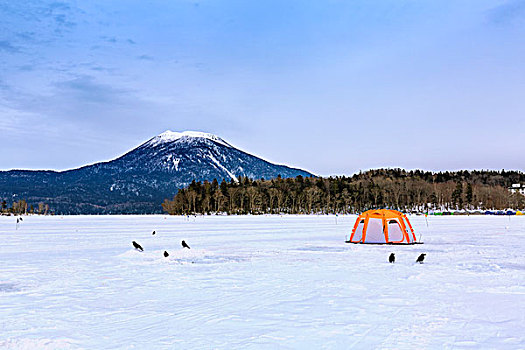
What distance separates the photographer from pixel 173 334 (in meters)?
6.70

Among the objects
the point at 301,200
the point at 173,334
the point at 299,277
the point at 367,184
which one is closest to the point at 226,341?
the point at 173,334

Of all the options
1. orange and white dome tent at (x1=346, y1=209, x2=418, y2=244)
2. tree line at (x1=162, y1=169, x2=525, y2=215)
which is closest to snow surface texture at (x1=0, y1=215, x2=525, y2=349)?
orange and white dome tent at (x1=346, y1=209, x2=418, y2=244)

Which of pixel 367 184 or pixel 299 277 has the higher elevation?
pixel 367 184

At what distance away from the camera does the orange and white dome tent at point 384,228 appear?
23.3 m

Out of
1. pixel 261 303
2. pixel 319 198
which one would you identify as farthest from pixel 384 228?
pixel 319 198

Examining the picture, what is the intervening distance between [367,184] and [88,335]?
155 m

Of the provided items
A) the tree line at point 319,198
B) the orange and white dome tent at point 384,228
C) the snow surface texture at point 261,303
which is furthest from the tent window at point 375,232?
the tree line at point 319,198

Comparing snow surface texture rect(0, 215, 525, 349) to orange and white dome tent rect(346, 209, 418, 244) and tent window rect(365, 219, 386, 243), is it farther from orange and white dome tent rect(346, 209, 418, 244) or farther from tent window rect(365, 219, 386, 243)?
tent window rect(365, 219, 386, 243)

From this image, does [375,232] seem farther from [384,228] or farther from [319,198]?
[319,198]

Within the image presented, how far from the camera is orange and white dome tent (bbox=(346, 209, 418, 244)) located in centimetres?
2328

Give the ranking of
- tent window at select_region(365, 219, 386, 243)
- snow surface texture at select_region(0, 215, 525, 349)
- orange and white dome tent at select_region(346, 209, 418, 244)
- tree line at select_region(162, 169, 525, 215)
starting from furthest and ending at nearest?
tree line at select_region(162, 169, 525, 215), tent window at select_region(365, 219, 386, 243), orange and white dome tent at select_region(346, 209, 418, 244), snow surface texture at select_region(0, 215, 525, 349)

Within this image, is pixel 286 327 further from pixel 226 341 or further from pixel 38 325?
pixel 38 325

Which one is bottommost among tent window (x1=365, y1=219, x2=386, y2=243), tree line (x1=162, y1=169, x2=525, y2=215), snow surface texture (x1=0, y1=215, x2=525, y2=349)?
snow surface texture (x1=0, y1=215, x2=525, y2=349)

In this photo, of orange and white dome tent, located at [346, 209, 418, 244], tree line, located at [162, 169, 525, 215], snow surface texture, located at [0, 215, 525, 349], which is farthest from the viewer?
tree line, located at [162, 169, 525, 215]
